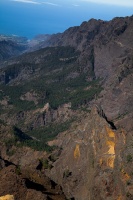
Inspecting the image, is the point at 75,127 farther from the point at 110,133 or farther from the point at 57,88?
the point at 57,88

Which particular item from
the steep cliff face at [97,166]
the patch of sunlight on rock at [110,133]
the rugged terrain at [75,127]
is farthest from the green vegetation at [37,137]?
the patch of sunlight on rock at [110,133]

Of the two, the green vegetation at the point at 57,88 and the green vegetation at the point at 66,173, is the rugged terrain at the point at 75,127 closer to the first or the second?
the green vegetation at the point at 57,88

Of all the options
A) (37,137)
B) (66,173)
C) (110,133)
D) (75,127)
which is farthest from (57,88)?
(110,133)

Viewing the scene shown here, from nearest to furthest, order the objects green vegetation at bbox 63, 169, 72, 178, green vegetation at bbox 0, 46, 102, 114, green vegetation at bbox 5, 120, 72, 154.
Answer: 1. green vegetation at bbox 63, 169, 72, 178
2. green vegetation at bbox 5, 120, 72, 154
3. green vegetation at bbox 0, 46, 102, 114

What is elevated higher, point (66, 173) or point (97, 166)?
point (97, 166)

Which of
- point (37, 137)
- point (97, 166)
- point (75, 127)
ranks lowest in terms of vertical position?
point (37, 137)

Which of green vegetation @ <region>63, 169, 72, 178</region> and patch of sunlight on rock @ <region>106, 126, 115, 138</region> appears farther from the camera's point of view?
green vegetation @ <region>63, 169, 72, 178</region>

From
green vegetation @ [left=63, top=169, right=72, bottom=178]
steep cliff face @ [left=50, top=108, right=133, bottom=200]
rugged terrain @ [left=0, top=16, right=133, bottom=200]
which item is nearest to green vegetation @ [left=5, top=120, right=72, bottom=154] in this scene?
rugged terrain @ [left=0, top=16, right=133, bottom=200]

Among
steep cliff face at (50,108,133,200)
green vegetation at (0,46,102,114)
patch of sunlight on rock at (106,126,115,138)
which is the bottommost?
green vegetation at (0,46,102,114)

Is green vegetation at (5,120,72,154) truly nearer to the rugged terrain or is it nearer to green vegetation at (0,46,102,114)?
the rugged terrain

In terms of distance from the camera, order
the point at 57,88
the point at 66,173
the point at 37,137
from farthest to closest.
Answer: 1. the point at 57,88
2. the point at 37,137
3. the point at 66,173
